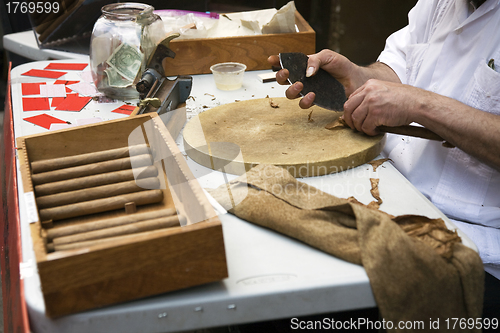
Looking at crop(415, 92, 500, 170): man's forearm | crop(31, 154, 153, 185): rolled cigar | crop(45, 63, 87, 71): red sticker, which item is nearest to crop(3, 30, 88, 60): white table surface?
crop(45, 63, 87, 71): red sticker

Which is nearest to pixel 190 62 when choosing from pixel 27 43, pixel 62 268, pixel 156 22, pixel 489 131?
pixel 156 22

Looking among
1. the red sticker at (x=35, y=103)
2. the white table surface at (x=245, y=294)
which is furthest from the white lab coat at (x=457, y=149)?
the red sticker at (x=35, y=103)

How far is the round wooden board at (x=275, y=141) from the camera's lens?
1246 millimetres

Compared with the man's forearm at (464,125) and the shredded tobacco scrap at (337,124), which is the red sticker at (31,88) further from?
the man's forearm at (464,125)

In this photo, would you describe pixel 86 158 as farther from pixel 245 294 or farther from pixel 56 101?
pixel 56 101

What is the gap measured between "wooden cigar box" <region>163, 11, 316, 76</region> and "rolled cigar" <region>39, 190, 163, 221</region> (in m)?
1.18

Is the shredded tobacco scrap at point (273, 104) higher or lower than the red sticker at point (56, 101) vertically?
higher

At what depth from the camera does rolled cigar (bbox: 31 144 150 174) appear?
1087mm

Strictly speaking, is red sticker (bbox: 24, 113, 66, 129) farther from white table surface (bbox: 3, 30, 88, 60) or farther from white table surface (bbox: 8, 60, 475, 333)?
white table surface (bbox: 3, 30, 88, 60)

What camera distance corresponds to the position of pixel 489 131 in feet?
3.93

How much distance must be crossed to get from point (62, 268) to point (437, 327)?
73 centimetres

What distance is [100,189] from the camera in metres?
1.04

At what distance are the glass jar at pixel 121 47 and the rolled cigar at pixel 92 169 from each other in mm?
746

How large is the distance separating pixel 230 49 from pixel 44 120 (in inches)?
36.8
